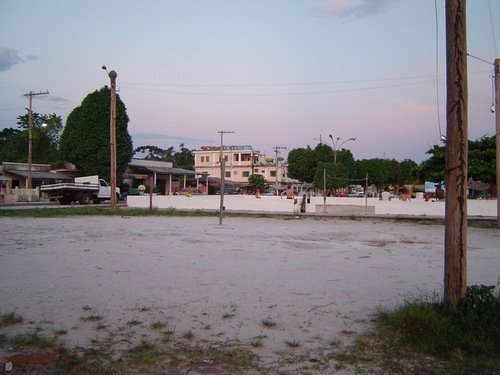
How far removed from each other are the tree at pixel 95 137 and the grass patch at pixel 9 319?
51.8 m

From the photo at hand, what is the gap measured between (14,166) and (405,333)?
57535 mm

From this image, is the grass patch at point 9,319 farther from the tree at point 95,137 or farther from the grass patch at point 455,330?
the tree at point 95,137

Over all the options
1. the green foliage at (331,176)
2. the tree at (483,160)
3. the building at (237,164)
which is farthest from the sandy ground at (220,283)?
the building at (237,164)

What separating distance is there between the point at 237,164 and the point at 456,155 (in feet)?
357

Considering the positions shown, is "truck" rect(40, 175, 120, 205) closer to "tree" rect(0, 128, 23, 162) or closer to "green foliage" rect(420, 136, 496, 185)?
"green foliage" rect(420, 136, 496, 185)

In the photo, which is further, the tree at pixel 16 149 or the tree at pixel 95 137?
the tree at pixel 16 149

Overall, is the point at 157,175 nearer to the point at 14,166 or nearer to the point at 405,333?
the point at 14,166

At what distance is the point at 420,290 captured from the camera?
25.9 feet

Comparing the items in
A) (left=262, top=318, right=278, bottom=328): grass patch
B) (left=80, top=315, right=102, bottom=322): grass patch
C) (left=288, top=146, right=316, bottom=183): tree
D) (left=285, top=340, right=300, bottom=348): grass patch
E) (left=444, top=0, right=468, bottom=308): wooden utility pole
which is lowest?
(left=285, top=340, right=300, bottom=348): grass patch

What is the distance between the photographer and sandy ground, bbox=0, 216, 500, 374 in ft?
19.4

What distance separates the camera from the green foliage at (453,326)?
17.1ft

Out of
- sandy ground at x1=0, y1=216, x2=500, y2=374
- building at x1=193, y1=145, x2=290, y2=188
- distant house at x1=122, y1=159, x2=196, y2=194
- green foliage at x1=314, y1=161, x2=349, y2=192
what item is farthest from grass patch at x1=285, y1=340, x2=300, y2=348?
building at x1=193, y1=145, x2=290, y2=188

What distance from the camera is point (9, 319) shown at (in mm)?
6016

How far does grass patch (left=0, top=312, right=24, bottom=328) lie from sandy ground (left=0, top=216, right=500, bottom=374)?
127mm
